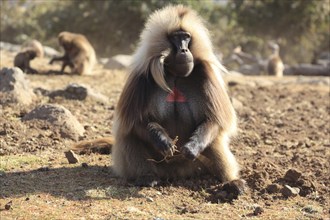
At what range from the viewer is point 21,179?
5035 millimetres

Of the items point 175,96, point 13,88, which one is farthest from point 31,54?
point 175,96

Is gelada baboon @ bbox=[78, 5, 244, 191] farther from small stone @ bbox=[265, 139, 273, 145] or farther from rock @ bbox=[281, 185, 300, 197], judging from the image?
small stone @ bbox=[265, 139, 273, 145]

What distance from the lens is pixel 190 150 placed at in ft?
15.7

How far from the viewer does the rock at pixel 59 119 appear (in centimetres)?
675

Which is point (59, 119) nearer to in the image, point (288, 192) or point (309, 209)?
point (288, 192)

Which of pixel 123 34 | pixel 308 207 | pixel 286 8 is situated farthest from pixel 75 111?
pixel 286 8

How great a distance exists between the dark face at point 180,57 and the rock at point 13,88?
333cm

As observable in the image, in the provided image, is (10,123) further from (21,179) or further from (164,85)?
(164,85)

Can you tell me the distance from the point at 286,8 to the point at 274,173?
21.1 m

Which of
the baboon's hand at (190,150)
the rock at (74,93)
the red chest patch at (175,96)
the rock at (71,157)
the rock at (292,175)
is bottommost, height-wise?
the rock at (71,157)

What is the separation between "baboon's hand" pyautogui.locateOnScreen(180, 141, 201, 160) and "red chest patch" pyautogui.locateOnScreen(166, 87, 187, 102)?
47 centimetres

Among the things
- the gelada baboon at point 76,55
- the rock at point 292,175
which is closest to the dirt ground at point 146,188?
the rock at point 292,175

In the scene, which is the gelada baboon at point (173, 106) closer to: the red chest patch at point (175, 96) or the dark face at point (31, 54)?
the red chest patch at point (175, 96)

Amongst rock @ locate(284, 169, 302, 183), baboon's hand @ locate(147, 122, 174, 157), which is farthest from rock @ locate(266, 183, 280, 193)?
baboon's hand @ locate(147, 122, 174, 157)
